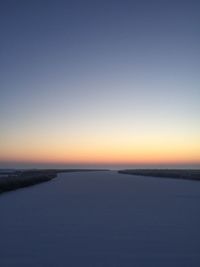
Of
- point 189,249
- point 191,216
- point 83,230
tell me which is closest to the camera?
point 189,249

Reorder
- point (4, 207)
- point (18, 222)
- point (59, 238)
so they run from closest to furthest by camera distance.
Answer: point (59, 238) → point (18, 222) → point (4, 207)

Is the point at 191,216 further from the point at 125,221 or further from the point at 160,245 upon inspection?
the point at 160,245

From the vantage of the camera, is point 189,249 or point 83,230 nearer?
point 189,249

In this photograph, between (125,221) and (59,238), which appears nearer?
(59,238)

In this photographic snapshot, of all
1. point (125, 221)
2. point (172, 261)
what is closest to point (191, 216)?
point (125, 221)

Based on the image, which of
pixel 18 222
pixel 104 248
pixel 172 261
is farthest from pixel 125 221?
pixel 172 261

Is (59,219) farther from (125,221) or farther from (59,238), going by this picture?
(59,238)

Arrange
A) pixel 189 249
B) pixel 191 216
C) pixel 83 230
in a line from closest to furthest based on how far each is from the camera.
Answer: pixel 189 249, pixel 83 230, pixel 191 216

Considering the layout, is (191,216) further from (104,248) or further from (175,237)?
(104,248)

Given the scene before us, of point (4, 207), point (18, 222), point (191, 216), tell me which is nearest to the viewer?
point (18, 222)
